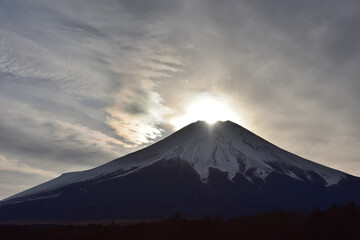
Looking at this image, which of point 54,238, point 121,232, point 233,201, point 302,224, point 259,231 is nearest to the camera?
point 302,224

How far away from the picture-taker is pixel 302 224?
112 feet

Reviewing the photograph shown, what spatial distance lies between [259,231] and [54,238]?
132 feet

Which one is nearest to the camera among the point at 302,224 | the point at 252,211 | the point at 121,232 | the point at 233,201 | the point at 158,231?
the point at 302,224

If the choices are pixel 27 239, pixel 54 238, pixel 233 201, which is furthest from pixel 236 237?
pixel 233 201

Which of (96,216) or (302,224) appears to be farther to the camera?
(96,216)

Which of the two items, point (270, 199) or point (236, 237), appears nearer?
point (236, 237)

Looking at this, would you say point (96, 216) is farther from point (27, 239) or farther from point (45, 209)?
point (27, 239)

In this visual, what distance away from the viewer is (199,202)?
19488 cm

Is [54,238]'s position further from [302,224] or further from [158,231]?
[302,224]

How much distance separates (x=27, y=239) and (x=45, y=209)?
136811 millimetres

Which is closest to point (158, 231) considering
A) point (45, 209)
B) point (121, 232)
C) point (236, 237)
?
point (121, 232)

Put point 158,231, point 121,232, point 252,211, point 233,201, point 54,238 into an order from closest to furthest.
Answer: point 158,231, point 121,232, point 54,238, point 252,211, point 233,201

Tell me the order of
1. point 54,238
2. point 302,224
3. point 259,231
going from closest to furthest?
point 302,224
point 259,231
point 54,238

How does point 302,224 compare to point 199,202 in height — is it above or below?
below
